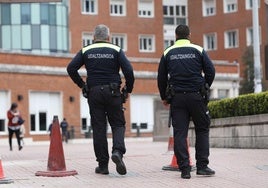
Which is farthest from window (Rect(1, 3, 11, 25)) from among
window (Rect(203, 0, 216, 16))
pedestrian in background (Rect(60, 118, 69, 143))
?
window (Rect(203, 0, 216, 16))

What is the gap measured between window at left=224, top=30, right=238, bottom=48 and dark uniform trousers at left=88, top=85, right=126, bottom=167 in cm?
6036

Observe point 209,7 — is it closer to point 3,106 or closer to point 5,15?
point 5,15

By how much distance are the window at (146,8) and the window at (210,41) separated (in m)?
7.24

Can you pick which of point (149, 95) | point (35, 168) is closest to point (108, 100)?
point (35, 168)

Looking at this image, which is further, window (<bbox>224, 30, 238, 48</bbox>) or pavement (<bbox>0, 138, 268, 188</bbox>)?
window (<bbox>224, 30, 238, 48</bbox>)

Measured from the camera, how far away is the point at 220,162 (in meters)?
13.0

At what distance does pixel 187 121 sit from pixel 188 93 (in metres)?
0.45

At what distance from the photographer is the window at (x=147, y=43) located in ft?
229

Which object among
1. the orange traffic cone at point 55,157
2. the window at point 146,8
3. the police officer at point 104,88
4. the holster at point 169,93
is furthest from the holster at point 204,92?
the window at point 146,8

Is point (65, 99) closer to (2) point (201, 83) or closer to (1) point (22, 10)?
(1) point (22, 10)

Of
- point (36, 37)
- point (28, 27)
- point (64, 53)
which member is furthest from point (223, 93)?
point (28, 27)

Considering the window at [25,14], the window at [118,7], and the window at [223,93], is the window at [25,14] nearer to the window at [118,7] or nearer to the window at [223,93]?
the window at [118,7]

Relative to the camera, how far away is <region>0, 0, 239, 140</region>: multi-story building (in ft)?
153

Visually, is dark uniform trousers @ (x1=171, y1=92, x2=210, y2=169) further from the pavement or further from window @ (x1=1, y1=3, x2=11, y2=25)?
window @ (x1=1, y1=3, x2=11, y2=25)
